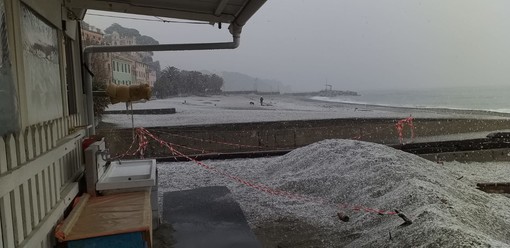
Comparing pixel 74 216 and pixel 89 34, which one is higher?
pixel 89 34

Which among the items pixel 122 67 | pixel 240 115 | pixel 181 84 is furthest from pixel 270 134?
pixel 181 84

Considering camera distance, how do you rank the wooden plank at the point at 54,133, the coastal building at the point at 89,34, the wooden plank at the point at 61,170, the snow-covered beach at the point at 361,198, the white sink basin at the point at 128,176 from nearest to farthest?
the wooden plank at the point at 54,133, the wooden plank at the point at 61,170, the white sink basin at the point at 128,176, the snow-covered beach at the point at 361,198, the coastal building at the point at 89,34

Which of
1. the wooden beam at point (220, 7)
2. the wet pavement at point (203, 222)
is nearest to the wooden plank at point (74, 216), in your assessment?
the wet pavement at point (203, 222)

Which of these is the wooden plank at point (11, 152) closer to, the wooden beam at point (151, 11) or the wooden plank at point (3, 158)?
the wooden plank at point (3, 158)

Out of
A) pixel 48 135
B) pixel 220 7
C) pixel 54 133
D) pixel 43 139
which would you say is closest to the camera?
pixel 43 139

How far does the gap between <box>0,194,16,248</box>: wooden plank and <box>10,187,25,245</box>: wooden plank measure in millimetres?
62

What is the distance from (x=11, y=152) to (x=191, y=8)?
506 centimetres

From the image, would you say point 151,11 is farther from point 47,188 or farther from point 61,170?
point 47,188

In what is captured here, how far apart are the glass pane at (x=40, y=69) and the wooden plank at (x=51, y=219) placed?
0.71m

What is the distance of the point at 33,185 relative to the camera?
8.41ft

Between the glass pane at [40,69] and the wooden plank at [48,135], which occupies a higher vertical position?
the glass pane at [40,69]

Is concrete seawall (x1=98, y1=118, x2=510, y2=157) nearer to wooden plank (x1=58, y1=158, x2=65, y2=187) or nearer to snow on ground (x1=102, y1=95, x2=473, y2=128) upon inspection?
snow on ground (x1=102, y1=95, x2=473, y2=128)

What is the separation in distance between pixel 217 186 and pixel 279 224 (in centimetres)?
247

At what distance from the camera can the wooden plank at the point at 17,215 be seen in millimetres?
2168
